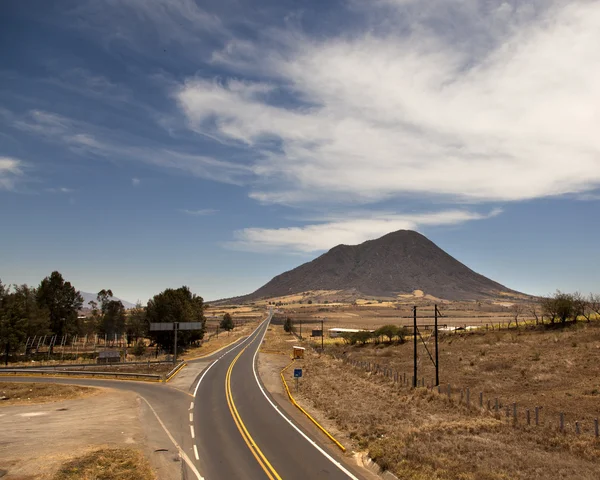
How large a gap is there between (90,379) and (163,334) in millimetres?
31478

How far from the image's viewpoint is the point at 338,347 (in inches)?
3816

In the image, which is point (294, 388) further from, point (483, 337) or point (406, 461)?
point (483, 337)

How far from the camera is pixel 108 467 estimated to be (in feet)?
65.0

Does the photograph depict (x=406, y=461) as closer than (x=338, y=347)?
Yes

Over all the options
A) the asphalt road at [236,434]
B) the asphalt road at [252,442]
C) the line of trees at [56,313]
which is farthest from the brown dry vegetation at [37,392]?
the line of trees at [56,313]

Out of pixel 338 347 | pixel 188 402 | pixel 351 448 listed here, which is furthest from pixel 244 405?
pixel 338 347

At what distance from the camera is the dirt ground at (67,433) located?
20.3m

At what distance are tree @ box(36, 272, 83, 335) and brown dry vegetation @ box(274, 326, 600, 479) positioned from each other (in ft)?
262

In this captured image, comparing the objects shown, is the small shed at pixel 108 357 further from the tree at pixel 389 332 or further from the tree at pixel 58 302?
the tree at pixel 389 332

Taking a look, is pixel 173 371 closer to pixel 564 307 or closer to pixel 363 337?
pixel 363 337

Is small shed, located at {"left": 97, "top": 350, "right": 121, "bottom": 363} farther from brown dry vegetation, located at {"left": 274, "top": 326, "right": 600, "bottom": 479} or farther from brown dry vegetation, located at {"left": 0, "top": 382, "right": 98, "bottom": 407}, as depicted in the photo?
brown dry vegetation, located at {"left": 274, "top": 326, "right": 600, "bottom": 479}

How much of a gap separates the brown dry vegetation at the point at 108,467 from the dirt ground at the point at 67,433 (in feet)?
1.59

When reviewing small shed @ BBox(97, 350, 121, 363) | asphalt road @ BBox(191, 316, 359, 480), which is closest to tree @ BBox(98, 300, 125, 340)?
small shed @ BBox(97, 350, 121, 363)

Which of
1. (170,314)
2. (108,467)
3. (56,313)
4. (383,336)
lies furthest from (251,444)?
(56,313)
